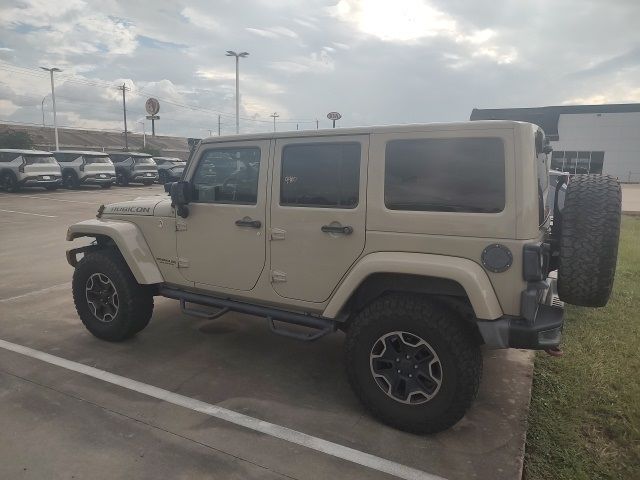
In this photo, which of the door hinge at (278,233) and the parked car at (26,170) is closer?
the door hinge at (278,233)

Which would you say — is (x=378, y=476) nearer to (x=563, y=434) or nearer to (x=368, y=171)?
(x=563, y=434)

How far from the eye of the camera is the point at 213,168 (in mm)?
3852

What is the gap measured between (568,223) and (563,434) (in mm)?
1350

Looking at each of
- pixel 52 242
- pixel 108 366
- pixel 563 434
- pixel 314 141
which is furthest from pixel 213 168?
pixel 52 242

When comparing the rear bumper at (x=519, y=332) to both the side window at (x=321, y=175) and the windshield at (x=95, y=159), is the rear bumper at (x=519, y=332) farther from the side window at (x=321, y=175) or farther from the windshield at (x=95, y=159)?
the windshield at (x=95, y=159)

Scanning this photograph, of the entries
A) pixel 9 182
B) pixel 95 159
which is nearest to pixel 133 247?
pixel 9 182

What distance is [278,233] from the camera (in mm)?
3424

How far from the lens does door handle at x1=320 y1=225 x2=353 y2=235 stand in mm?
3121

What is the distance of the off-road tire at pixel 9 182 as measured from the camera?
18453 mm

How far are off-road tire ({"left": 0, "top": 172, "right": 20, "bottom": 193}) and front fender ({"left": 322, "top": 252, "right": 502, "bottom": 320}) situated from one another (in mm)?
19735

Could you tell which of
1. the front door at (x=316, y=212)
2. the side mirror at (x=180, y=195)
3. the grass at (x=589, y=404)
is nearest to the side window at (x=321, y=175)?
the front door at (x=316, y=212)

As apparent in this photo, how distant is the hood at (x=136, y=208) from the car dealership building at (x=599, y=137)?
128 ft

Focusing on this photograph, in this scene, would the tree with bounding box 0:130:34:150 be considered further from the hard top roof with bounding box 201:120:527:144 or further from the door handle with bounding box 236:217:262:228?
the door handle with bounding box 236:217:262:228

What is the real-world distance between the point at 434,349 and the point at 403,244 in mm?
675
